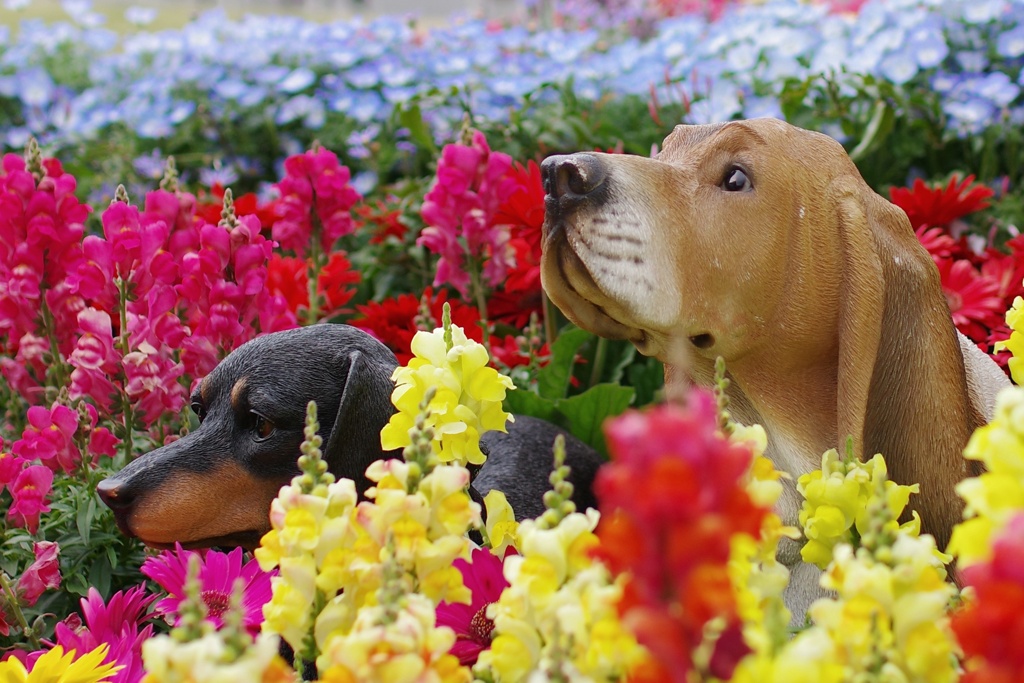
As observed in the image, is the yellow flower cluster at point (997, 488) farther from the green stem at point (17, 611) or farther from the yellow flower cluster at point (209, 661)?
the green stem at point (17, 611)

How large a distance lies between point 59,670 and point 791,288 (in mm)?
972

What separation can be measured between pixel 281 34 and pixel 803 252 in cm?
387

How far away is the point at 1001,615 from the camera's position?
24.7 inches

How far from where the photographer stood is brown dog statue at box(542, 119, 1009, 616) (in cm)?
140

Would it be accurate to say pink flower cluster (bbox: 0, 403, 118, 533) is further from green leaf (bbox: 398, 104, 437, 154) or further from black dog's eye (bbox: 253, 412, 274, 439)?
green leaf (bbox: 398, 104, 437, 154)

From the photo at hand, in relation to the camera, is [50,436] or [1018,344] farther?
[50,436]

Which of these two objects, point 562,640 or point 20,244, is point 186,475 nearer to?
point 20,244

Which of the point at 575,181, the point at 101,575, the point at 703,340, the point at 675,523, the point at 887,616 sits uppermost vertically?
the point at 675,523

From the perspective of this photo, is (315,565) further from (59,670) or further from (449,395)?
(59,670)

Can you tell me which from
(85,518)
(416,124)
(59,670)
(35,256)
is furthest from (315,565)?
(416,124)

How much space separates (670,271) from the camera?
142 cm

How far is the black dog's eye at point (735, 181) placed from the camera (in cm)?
145

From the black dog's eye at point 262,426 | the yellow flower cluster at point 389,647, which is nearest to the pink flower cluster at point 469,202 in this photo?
the black dog's eye at point 262,426

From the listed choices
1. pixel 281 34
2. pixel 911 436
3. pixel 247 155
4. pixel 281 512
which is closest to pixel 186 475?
pixel 281 512
